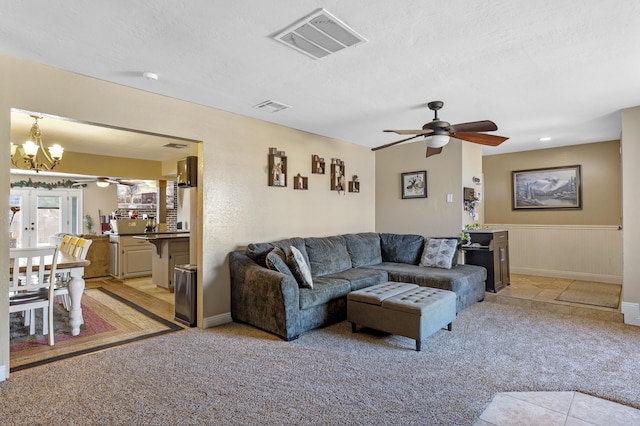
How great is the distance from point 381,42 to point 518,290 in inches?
168

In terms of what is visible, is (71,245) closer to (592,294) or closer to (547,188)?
(592,294)

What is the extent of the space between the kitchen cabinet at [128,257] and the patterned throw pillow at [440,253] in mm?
5245

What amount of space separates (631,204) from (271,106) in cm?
412

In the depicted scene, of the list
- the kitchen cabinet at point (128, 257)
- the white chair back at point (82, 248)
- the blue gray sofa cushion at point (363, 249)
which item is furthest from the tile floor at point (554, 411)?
the kitchen cabinet at point (128, 257)

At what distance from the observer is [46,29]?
2.23m

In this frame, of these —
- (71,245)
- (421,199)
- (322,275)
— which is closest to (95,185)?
(71,245)

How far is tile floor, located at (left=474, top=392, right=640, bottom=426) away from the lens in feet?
6.70

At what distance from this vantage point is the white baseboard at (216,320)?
12.4ft

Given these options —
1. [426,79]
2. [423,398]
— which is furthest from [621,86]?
[423,398]

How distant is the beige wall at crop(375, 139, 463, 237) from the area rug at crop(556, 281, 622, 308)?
165 cm

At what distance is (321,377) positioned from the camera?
259cm

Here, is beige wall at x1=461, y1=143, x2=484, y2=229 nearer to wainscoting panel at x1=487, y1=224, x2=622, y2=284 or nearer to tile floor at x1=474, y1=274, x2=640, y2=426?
wainscoting panel at x1=487, y1=224, x2=622, y2=284

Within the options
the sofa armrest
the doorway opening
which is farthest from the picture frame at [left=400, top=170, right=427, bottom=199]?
the doorway opening

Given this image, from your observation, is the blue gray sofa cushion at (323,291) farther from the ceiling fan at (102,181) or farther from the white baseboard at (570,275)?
the ceiling fan at (102,181)
